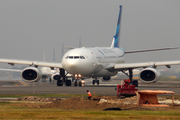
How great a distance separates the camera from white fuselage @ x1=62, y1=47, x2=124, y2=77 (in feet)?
142

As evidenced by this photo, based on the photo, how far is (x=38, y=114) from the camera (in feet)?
56.3

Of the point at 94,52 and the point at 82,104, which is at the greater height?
the point at 94,52

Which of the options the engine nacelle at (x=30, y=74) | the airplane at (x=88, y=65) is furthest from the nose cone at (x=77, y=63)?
the engine nacelle at (x=30, y=74)

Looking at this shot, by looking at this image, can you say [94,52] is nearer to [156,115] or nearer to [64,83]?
[64,83]

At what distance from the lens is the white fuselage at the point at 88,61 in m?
43.2

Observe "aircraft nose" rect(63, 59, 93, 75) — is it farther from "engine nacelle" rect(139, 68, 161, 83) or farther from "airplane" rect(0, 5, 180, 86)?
"engine nacelle" rect(139, 68, 161, 83)

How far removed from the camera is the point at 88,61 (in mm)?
44906

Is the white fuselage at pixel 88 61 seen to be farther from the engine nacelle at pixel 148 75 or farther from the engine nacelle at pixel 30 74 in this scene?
the engine nacelle at pixel 148 75

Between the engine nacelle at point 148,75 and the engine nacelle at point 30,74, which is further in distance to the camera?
the engine nacelle at point 30,74

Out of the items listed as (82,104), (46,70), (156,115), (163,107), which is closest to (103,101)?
(82,104)

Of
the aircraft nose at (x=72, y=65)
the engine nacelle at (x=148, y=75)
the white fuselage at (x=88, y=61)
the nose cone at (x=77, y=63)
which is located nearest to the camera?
the aircraft nose at (x=72, y=65)

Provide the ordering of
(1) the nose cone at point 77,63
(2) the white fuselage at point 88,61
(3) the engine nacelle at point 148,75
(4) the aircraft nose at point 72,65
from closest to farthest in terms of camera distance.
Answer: (4) the aircraft nose at point 72,65 → (1) the nose cone at point 77,63 → (2) the white fuselage at point 88,61 → (3) the engine nacelle at point 148,75

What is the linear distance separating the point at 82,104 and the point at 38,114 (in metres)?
5.11

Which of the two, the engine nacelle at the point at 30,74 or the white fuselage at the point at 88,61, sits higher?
the white fuselage at the point at 88,61
